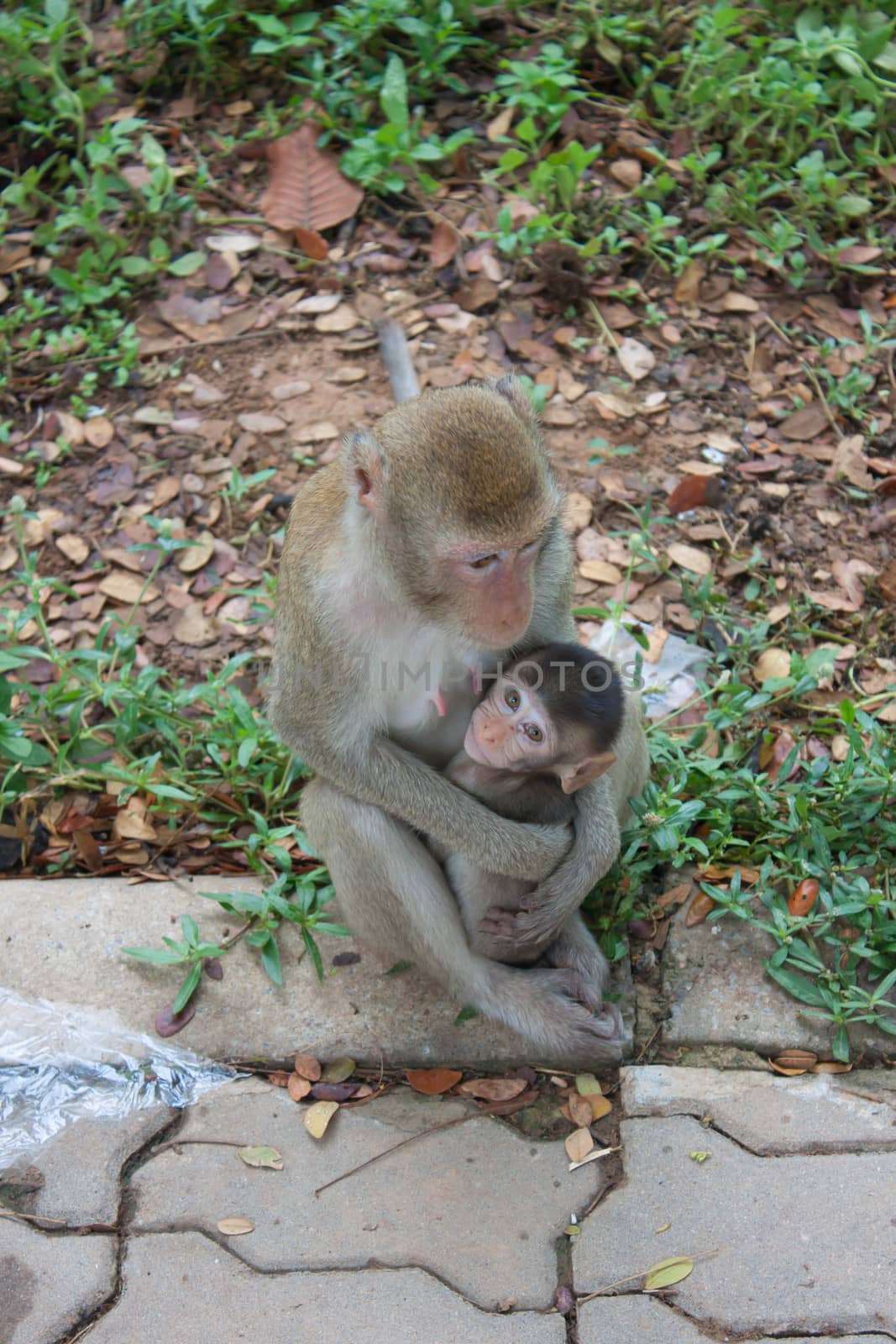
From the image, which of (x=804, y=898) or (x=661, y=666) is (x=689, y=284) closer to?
(x=661, y=666)

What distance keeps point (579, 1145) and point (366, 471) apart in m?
1.78

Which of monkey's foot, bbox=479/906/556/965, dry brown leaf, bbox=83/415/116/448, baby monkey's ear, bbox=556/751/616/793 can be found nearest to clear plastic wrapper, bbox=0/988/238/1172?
monkey's foot, bbox=479/906/556/965

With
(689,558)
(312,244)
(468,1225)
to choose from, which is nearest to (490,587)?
(468,1225)

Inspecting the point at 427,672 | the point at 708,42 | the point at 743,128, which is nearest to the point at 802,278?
the point at 743,128

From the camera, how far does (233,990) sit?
372 cm

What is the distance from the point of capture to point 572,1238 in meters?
3.13

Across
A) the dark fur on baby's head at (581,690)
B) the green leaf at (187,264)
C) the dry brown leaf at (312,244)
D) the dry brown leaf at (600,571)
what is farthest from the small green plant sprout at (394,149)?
the dark fur on baby's head at (581,690)

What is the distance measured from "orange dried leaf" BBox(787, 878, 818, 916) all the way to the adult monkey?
21.8 inches

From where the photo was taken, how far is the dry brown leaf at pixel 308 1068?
3.54 m

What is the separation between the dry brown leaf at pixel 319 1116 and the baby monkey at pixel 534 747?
588 millimetres

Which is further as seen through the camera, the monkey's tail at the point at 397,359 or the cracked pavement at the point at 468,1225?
the monkey's tail at the point at 397,359

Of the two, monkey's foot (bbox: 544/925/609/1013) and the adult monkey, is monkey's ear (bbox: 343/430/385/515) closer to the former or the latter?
the adult monkey

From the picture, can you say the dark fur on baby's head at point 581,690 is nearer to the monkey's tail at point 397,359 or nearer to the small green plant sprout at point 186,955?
the small green plant sprout at point 186,955

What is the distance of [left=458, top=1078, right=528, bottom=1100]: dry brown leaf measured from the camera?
3498mm
